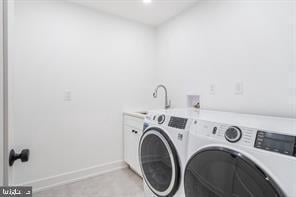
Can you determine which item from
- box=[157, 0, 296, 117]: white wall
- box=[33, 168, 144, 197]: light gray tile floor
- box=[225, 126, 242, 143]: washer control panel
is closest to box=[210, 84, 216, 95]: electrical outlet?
box=[157, 0, 296, 117]: white wall

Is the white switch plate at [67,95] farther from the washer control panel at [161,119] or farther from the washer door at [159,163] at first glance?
the washer control panel at [161,119]

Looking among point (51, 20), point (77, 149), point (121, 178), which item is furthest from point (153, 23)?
point (121, 178)

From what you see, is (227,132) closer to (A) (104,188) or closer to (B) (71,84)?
(A) (104,188)

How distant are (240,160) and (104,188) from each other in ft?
5.46

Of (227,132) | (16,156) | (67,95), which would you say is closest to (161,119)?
(227,132)

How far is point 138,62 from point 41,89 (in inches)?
55.2

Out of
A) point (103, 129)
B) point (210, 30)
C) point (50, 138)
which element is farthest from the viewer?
point (103, 129)

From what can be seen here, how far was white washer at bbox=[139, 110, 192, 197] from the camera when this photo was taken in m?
1.09

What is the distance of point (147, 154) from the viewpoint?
1.42 metres

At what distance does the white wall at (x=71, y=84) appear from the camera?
5.81 feet

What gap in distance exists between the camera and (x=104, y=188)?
1853mm

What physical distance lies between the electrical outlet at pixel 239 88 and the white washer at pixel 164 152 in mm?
674

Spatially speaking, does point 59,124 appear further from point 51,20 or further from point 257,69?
point 257,69

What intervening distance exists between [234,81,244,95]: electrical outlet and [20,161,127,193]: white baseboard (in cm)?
184
